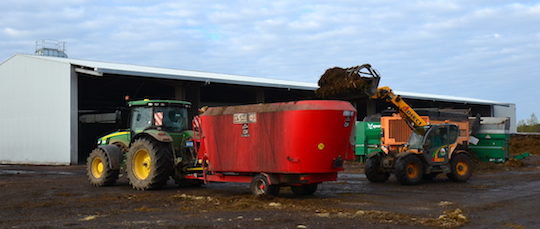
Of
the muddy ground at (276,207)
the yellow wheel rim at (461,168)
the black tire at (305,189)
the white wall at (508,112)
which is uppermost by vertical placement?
the white wall at (508,112)

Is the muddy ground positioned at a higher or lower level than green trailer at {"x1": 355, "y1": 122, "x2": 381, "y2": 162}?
lower

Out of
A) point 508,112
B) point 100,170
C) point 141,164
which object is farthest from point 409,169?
point 508,112

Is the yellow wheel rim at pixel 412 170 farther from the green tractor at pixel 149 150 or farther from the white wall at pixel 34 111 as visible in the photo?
the white wall at pixel 34 111

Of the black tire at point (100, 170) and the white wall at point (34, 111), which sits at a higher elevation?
the white wall at point (34, 111)

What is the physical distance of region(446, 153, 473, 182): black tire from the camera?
15227 millimetres

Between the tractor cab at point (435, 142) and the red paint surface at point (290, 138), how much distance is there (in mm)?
4571

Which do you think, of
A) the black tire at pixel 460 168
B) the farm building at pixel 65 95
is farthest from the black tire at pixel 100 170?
the farm building at pixel 65 95

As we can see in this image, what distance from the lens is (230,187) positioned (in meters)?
13.7

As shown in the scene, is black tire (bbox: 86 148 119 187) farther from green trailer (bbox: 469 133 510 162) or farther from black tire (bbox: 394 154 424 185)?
green trailer (bbox: 469 133 510 162)

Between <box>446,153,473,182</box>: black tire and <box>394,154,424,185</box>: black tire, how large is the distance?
124 centimetres

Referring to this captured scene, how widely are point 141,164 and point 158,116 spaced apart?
125cm

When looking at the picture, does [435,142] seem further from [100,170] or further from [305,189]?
[100,170]

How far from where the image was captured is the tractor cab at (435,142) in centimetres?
A: 1459

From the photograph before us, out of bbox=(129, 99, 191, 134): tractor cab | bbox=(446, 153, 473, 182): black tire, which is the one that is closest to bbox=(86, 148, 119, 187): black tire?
bbox=(129, 99, 191, 134): tractor cab
